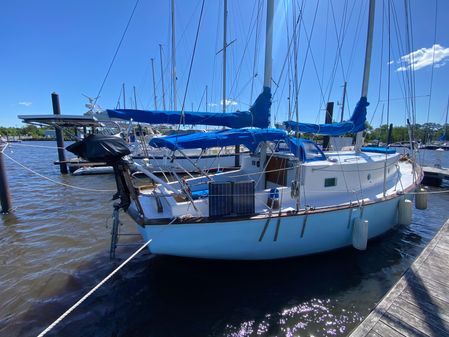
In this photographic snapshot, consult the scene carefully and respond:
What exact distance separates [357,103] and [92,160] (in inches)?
313

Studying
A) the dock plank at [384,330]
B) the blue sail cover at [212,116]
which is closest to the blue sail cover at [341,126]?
the blue sail cover at [212,116]

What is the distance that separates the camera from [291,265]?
212 inches

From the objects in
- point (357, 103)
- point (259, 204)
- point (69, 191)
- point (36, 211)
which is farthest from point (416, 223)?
point (69, 191)

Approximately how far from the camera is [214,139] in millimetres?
4879

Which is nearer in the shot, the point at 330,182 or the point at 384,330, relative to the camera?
the point at 384,330

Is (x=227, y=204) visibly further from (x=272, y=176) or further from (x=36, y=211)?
(x=36, y=211)

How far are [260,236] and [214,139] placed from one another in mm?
2125

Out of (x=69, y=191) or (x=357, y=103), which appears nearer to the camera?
(x=357, y=103)

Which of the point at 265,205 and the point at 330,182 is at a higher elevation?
the point at 330,182

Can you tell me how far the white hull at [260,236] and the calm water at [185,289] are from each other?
1.53 feet

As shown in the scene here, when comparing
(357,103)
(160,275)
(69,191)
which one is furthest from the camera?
(69,191)

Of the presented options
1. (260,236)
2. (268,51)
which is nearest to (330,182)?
(260,236)

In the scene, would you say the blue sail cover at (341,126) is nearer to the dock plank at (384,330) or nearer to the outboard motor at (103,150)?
the outboard motor at (103,150)

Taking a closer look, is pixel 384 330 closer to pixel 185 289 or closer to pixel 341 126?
pixel 185 289
